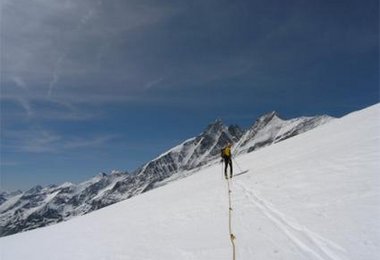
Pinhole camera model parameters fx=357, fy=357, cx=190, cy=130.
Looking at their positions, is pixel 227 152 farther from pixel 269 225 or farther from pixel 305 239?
pixel 305 239

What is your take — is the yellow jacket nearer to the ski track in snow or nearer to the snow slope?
the snow slope

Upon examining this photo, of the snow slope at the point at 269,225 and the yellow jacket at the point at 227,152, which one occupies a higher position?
the yellow jacket at the point at 227,152

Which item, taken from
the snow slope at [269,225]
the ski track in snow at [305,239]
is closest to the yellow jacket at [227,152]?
the snow slope at [269,225]

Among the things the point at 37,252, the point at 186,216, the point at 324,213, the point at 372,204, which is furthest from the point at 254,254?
the point at 37,252

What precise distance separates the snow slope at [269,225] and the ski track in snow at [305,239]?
2 centimetres

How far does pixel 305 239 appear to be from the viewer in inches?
403

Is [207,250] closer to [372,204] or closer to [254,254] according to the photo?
[254,254]

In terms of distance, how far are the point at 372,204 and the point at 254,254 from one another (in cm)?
457

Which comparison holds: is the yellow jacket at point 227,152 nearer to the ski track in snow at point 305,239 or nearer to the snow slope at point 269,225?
the snow slope at point 269,225

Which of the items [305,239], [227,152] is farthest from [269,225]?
[227,152]

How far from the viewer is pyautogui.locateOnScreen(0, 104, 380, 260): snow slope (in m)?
9.97

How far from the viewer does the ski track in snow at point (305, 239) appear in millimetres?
9016

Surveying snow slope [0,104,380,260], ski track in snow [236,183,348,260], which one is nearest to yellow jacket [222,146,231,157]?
snow slope [0,104,380,260]

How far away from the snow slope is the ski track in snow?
0.02 meters
